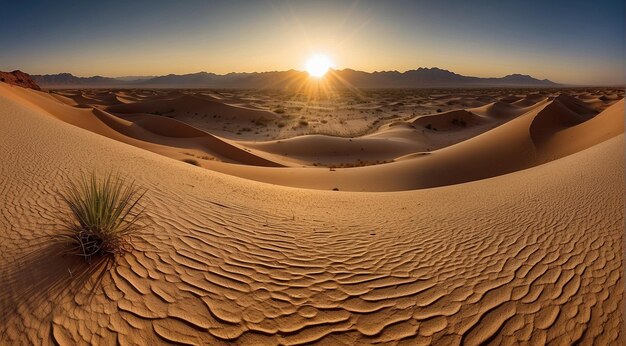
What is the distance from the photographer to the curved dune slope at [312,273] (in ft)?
10.6

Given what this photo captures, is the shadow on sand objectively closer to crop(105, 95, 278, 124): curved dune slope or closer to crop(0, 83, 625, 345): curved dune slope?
crop(0, 83, 625, 345): curved dune slope

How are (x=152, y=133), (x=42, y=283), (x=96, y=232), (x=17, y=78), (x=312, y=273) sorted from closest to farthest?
(x=42, y=283)
(x=96, y=232)
(x=312, y=273)
(x=152, y=133)
(x=17, y=78)

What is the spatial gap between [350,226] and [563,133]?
662 inches

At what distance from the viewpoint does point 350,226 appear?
22.0 ft

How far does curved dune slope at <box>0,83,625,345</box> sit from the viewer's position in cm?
324

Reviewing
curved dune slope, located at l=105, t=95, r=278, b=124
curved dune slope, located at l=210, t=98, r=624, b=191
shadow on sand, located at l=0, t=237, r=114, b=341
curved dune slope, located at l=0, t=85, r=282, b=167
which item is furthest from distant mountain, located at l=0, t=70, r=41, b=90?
shadow on sand, located at l=0, t=237, r=114, b=341

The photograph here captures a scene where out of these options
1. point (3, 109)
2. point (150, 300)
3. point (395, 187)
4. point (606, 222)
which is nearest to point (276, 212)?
point (150, 300)

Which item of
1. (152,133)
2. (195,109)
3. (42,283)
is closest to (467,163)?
(42,283)

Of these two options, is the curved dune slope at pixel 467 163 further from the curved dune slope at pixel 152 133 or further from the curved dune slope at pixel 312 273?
the curved dune slope at pixel 312 273

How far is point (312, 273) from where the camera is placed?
4.32m

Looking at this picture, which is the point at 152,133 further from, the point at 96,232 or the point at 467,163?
the point at 96,232

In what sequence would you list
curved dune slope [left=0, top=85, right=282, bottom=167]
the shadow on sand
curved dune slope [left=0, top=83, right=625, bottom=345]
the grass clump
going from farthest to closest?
1. curved dune slope [left=0, top=85, right=282, bottom=167]
2. the grass clump
3. curved dune slope [left=0, top=83, right=625, bottom=345]
4. the shadow on sand

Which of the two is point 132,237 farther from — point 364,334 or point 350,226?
point 350,226

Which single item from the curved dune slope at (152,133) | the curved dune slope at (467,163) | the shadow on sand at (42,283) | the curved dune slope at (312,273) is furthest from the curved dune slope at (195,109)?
the shadow on sand at (42,283)
